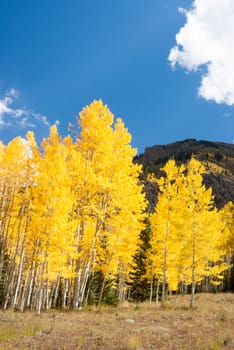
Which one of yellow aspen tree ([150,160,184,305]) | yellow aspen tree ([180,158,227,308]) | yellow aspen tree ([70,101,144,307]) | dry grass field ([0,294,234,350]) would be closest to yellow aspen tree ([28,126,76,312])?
yellow aspen tree ([70,101,144,307])

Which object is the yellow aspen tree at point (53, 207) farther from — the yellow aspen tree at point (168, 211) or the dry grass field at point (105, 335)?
the yellow aspen tree at point (168, 211)

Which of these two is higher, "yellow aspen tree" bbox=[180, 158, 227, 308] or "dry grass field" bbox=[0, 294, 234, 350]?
"yellow aspen tree" bbox=[180, 158, 227, 308]

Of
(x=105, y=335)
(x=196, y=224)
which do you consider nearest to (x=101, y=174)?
(x=105, y=335)

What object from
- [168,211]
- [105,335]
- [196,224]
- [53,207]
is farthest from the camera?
[168,211]

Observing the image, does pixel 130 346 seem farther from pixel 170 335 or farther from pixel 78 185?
pixel 78 185

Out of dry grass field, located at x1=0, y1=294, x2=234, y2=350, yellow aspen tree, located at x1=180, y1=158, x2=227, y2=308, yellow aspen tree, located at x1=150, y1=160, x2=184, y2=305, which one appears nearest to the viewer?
dry grass field, located at x1=0, y1=294, x2=234, y2=350

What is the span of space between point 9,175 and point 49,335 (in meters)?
10.2

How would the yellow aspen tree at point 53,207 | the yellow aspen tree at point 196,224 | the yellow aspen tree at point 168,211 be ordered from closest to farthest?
the yellow aspen tree at point 53,207 → the yellow aspen tree at point 196,224 → the yellow aspen tree at point 168,211

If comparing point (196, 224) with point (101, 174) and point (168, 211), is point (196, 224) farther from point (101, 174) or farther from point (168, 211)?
point (101, 174)

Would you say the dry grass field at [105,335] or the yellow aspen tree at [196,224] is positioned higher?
the yellow aspen tree at [196,224]

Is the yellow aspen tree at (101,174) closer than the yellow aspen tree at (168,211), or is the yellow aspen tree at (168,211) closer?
the yellow aspen tree at (101,174)

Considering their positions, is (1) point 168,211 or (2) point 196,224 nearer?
(2) point 196,224

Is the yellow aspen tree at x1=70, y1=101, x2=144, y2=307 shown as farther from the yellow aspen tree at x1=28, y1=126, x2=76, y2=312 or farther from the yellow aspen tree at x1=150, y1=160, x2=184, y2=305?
the yellow aspen tree at x1=150, y1=160, x2=184, y2=305

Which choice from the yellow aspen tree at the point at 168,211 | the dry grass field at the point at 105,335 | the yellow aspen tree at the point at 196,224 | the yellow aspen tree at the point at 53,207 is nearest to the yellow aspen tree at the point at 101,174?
the yellow aspen tree at the point at 53,207
